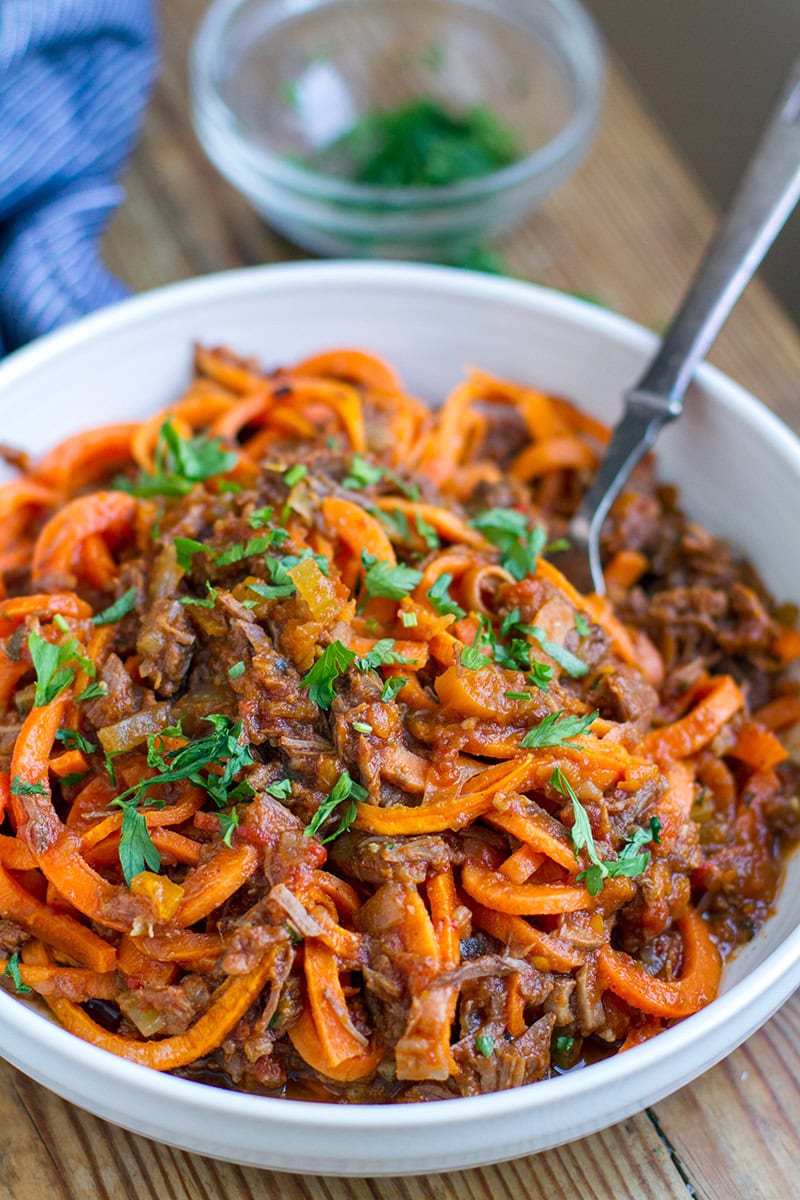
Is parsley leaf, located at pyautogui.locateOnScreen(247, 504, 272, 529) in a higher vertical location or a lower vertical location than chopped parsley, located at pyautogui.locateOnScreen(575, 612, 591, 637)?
lower

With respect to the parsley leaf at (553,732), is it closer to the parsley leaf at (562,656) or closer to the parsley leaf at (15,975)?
the parsley leaf at (562,656)

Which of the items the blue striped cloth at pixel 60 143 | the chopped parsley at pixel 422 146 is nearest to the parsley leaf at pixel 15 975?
the blue striped cloth at pixel 60 143

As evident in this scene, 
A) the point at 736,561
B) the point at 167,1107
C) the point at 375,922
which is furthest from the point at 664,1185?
the point at 736,561

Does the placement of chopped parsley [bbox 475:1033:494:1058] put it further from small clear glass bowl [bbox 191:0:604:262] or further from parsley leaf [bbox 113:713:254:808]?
small clear glass bowl [bbox 191:0:604:262]

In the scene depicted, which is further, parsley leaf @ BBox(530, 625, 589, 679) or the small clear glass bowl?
the small clear glass bowl

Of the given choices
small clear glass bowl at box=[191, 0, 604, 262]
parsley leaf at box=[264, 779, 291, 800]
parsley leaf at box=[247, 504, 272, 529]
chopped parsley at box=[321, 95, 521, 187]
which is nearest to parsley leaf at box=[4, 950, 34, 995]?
parsley leaf at box=[264, 779, 291, 800]

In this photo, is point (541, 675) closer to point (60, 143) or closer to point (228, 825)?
point (228, 825)

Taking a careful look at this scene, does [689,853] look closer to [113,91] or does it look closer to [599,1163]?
[599,1163]
